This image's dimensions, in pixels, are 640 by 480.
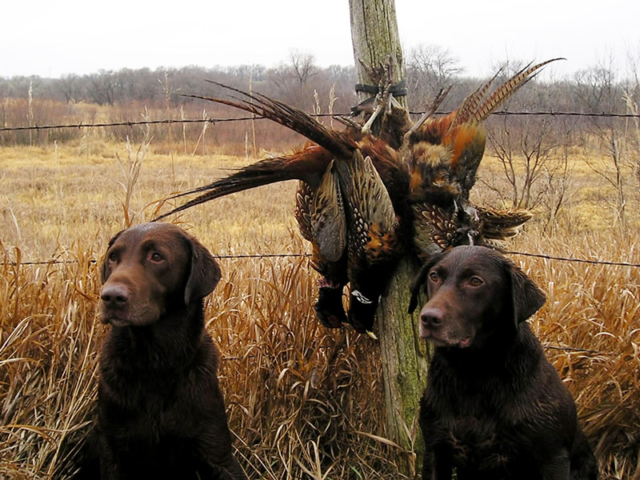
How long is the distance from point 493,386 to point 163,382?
4.13 feet

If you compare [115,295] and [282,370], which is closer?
[115,295]

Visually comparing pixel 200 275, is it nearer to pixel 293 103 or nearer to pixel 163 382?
pixel 163 382

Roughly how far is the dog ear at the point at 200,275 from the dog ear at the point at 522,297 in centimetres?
114

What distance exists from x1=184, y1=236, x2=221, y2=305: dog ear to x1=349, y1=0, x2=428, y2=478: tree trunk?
34.5 inches

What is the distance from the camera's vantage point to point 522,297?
7.50 feet

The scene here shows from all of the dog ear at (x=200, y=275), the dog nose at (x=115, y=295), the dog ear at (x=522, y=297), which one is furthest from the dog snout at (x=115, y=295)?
the dog ear at (x=522, y=297)

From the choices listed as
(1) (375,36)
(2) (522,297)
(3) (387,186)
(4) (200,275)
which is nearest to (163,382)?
(4) (200,275)

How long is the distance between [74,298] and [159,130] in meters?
11.6

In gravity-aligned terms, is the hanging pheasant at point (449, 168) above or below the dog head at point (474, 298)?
above

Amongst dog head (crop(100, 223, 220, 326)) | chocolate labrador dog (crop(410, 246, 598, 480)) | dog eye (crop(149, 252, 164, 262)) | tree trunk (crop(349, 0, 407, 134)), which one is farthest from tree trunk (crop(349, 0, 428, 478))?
dog eye (crop(149, 252, 164, 262))

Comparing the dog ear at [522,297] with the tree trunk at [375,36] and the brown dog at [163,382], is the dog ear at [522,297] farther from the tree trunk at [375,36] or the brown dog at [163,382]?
the brown dog at [163,382]

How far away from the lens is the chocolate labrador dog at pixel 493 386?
2.25 m

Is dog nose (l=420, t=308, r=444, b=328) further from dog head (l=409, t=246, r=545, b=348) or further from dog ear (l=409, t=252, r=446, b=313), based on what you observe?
dog ear (l=409, t=252, r=446, b=313)

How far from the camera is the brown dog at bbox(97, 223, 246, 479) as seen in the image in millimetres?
2439
